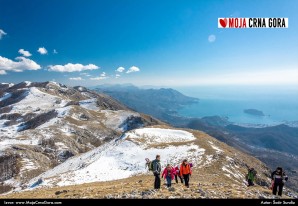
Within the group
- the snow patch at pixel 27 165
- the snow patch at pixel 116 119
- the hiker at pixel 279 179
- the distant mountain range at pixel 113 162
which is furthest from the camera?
the snow patch at pixel 116 119

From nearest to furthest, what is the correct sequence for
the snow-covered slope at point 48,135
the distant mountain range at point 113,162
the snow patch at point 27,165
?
1. the distant mountain range at point 113,162
2. the snow patch at point 27,165
3. the snow-covered slope at point 48,135

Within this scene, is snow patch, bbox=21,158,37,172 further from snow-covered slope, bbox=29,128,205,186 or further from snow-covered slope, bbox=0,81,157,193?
snow-covered slope, bbox=29,128,205,186

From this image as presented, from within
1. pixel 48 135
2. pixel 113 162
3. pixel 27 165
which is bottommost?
pixel 27 165

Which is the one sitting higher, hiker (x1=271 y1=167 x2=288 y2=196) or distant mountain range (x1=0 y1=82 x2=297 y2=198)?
hiker (x1=271 y1=167 x2=288 y2=196)

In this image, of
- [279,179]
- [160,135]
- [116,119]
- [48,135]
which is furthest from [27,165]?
[116,119]

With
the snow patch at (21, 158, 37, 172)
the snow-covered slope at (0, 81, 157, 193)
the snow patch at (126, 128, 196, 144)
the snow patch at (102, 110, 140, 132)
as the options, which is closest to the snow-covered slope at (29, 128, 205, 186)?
the snow patch at (126, 128, 196, 144)

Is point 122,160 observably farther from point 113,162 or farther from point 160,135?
point 160,135

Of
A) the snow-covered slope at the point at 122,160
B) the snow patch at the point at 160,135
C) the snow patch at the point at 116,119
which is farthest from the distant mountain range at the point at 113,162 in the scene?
the snow patch at the point at 116,119

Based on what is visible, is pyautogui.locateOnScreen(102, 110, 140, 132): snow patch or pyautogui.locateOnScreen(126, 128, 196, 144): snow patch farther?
pyautogui.locateOnScreen(102, 110, 140, 132): snow patch

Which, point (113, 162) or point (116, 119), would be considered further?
point (116, 119)

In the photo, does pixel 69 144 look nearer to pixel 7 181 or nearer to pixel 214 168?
pixel 7 181

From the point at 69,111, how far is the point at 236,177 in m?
127

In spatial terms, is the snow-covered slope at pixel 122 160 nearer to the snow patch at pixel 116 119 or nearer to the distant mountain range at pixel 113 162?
the distant mountain range at pixel 113 162

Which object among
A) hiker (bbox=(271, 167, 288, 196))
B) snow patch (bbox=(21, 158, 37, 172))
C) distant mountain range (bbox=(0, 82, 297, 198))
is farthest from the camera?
snow patch (bbox=(21, 158, 37, 172))
